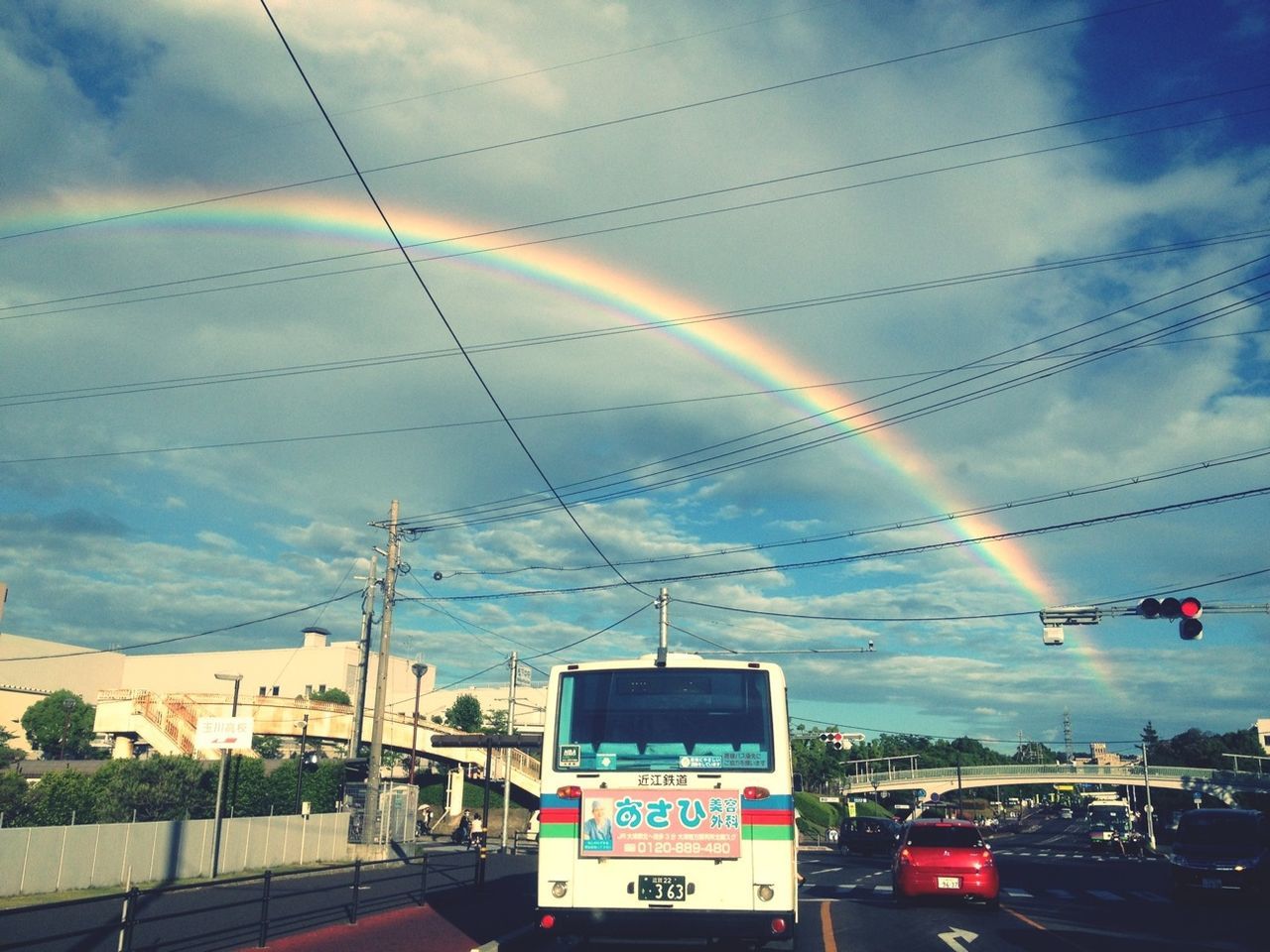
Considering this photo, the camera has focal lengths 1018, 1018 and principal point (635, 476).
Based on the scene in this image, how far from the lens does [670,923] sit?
1068cm

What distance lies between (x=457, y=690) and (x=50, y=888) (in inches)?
4816

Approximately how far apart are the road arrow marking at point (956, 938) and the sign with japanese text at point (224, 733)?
18.2m

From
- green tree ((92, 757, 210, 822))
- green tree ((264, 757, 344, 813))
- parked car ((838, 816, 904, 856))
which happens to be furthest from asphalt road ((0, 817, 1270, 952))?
parked car ((838, 816, 904, 856))

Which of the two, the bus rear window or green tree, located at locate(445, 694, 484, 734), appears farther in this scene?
green tree, located at locate(445, 694, 484, 734)

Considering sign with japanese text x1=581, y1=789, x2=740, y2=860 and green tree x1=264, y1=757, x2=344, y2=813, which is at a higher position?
sign with japanese text x1=581, y1=789, x2=740, y2=860

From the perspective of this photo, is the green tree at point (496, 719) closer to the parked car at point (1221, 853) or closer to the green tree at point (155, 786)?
the green tree at point (155, 786)

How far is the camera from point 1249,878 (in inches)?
875

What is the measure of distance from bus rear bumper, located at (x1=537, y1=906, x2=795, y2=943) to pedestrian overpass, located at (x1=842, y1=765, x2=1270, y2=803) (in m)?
106

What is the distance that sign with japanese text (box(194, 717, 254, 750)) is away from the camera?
87.1ft

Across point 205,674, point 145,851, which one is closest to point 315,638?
point 205,674

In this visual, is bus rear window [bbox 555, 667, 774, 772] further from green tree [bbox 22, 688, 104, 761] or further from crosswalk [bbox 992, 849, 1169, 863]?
green tree [bbox 22, 688, 104, 761]

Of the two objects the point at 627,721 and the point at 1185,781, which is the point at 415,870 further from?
the point at 1185,781

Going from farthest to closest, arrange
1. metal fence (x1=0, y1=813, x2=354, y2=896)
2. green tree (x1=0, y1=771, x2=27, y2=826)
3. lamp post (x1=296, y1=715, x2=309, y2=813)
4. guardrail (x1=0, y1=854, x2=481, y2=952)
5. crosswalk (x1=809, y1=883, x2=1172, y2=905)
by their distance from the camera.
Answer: lamp post (x1=296, y1=715, x2=309, y2=813) → green tree (x1=0, y1=771, x2=27, y2=826) → crosswalk (x1=809, y1=883, x2=1172, y2=905) → metal fence (x1=0, y1=813, x2=354, y2=896) → guardrail (x1=0, y1=854, x2=481, y2=952)

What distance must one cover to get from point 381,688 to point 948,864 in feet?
72.5
